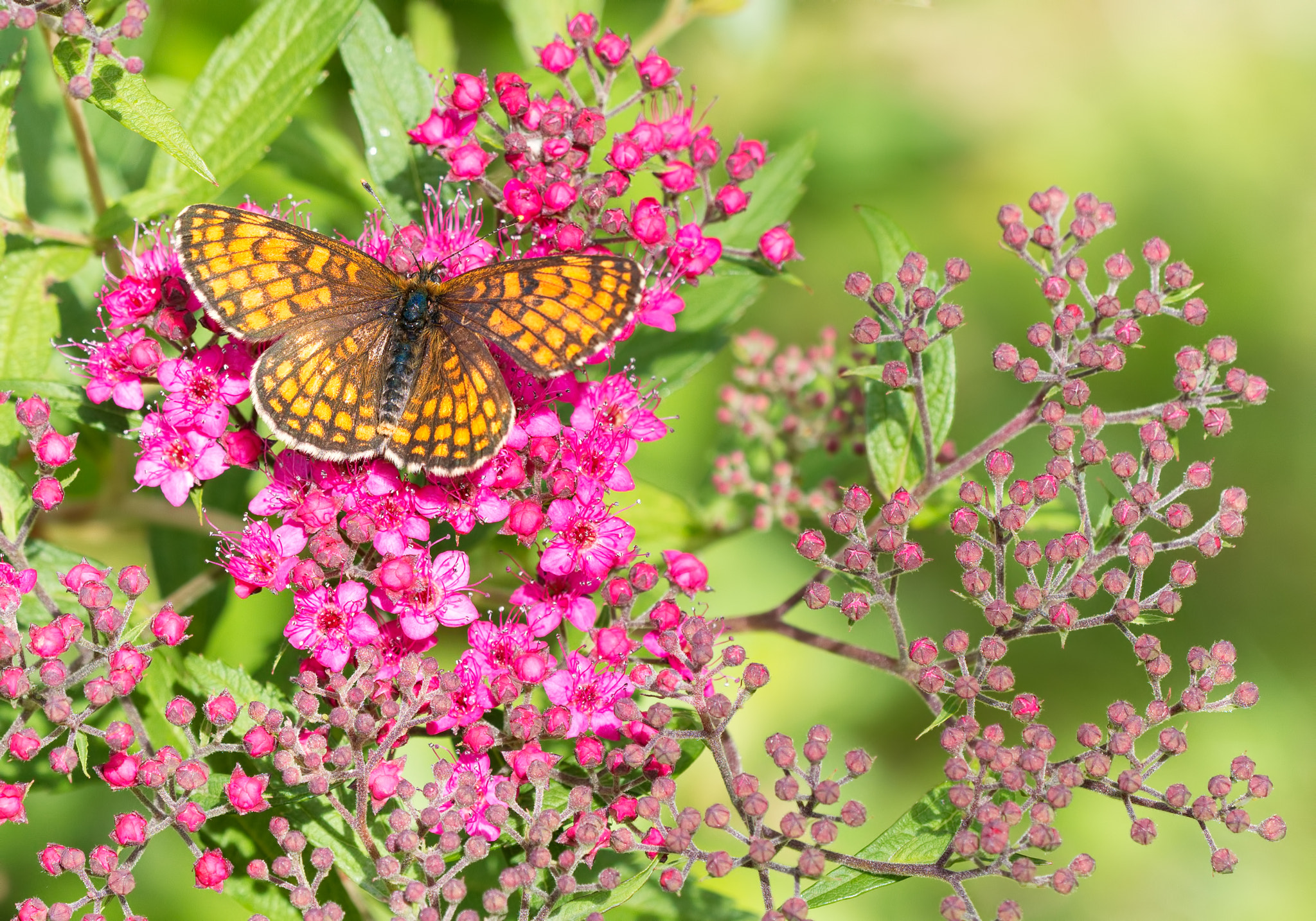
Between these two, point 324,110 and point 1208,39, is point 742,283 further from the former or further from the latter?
point 1208,39

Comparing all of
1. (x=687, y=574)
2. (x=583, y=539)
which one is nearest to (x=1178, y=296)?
(x=687, y=574)

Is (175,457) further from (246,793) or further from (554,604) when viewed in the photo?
(554,604)

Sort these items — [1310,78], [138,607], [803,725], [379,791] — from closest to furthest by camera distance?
[379,791], [138,607], [803,725], [1310,78]

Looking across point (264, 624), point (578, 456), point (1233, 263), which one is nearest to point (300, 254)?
point (578, 456)

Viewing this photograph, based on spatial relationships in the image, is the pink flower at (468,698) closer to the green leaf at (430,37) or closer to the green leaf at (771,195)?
the green leaf at (771,195)

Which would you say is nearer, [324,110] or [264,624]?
[264,624]

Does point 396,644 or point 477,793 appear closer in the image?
point 477,793

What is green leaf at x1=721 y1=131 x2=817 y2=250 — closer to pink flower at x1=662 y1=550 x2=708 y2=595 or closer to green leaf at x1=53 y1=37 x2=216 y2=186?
pink flower at x1=662 y1=550 x2=708 y2=595

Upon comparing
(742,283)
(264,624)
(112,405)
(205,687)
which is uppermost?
(742,283)
